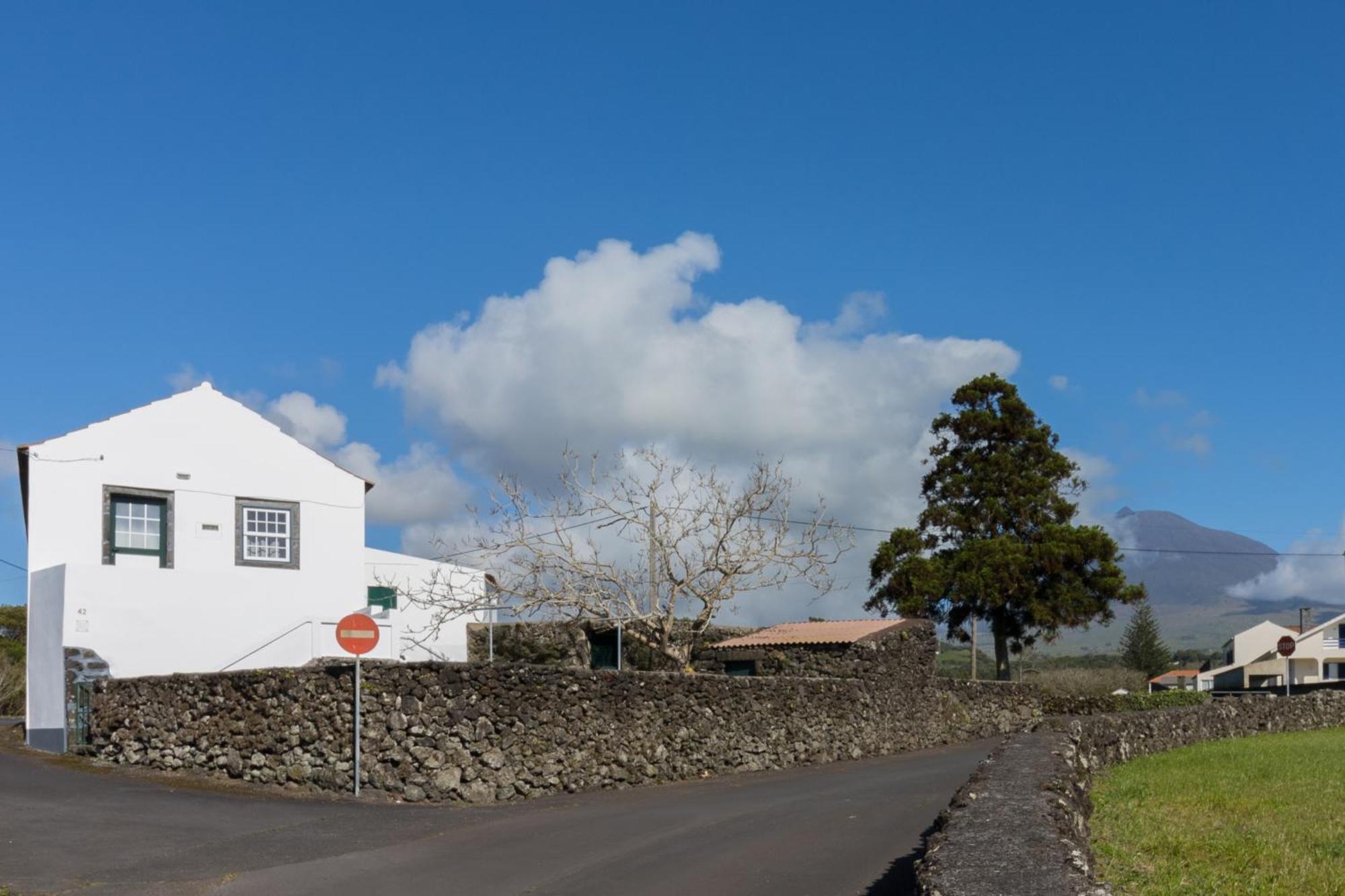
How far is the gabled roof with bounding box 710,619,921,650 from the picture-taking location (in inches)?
1258

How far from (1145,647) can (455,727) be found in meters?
81.7

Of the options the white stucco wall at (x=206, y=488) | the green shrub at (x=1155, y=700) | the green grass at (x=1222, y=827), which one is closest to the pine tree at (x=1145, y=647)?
the green shrub at (x=1155, y=700)

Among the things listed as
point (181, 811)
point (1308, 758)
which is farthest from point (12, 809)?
point (1308, 758)

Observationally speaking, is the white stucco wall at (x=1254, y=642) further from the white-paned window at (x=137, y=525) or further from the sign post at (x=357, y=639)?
the sign post at (x=357, y=639)

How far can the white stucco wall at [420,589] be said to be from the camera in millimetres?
32875

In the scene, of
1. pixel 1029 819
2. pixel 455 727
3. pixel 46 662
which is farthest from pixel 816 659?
pixel 1029 819

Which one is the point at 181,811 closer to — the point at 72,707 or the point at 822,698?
the point at 72,707

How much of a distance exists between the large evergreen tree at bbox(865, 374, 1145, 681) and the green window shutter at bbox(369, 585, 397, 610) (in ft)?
74.3

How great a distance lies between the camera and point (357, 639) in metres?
18.3

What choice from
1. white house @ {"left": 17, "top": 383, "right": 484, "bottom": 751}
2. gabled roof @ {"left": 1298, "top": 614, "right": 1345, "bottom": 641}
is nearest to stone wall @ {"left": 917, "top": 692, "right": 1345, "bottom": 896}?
white house @ {"left": 17, "top": 383, "right": 484, "bottom": 751}

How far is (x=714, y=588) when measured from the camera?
29234 millimetres

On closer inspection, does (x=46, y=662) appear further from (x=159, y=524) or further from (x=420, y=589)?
(x=420, y=589)

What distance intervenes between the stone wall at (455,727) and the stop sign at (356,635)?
0.67m

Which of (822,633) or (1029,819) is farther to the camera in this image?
(822,633)
